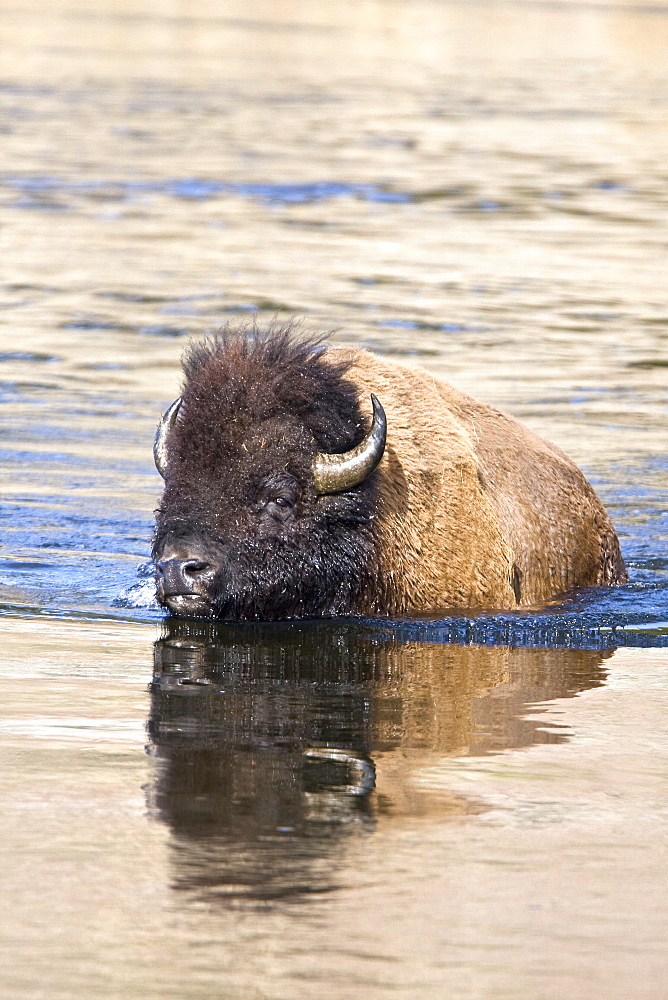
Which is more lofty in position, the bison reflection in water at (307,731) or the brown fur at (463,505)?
the brown fur at (463,505)

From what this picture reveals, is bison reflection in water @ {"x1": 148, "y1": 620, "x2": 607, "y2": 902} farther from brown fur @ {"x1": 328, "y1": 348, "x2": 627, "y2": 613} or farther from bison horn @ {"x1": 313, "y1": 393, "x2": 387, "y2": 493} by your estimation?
bison horn @ {"x1": 313, "y1": 393, "x2": 387, "y2": 493}

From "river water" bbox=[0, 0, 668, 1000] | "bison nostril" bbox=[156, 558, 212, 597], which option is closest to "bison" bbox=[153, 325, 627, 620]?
"bison nostril" bbox=[156, 558, 212, 597]

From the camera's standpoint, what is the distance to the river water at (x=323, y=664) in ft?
15.6

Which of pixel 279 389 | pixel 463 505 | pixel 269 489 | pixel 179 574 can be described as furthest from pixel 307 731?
pixel 463 505

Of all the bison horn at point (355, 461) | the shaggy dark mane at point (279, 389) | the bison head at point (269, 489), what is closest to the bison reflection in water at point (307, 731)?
the bison head at point (269, 489)

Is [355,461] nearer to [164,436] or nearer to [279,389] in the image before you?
[279,389]

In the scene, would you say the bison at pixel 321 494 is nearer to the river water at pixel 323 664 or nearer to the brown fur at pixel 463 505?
the brown fur at pixel 463 505

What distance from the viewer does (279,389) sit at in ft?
28.2

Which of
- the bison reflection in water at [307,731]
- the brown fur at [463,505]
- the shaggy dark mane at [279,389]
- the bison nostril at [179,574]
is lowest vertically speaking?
the bison reflection in water at [307,731]

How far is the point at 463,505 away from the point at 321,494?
0.84 metres

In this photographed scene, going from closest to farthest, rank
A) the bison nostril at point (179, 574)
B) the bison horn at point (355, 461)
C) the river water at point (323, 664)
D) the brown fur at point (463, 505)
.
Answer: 1. the river water at point (323, 664)
2. the bison nostril at point (179, 574)
3. the bison horn at point (355, 461)
4. the brown fur at point (463, 505)

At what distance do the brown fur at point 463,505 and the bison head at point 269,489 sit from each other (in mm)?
230

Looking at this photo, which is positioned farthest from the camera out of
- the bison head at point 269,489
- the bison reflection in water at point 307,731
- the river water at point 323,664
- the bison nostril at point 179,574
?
the bison head at point 269,489

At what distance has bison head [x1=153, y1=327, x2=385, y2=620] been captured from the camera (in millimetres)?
8359
